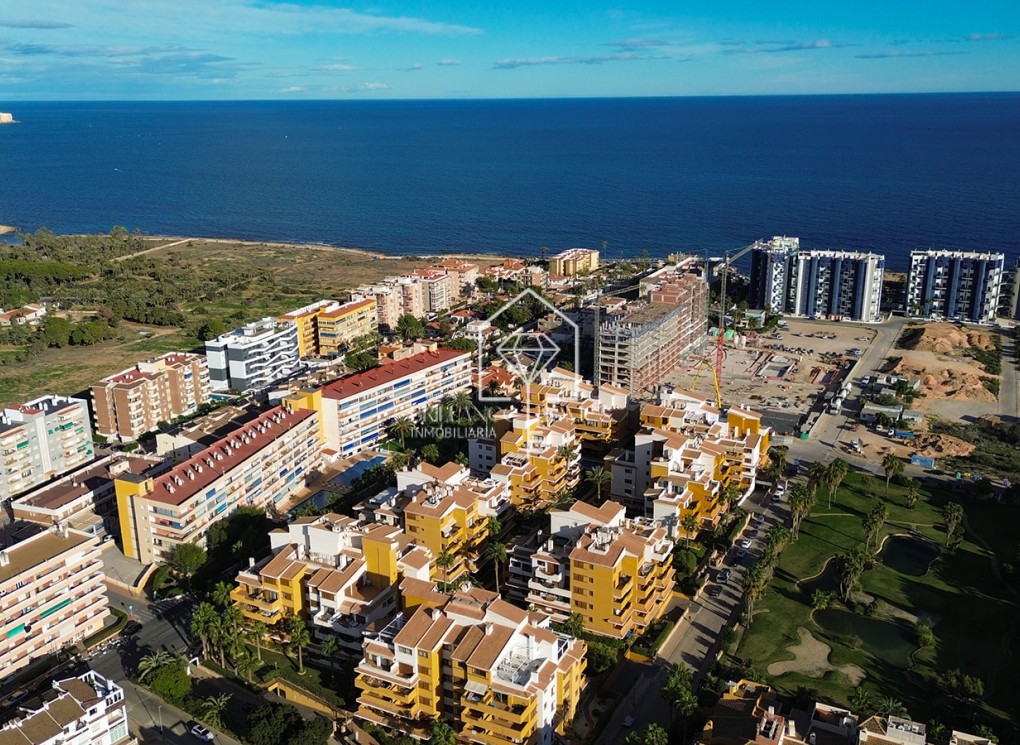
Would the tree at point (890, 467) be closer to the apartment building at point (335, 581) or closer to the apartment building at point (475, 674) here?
the apartment building at point (475, 674)

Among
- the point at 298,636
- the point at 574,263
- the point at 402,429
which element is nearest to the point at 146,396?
the point at 402,429

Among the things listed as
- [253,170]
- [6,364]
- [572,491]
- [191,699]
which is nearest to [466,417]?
[572,491]

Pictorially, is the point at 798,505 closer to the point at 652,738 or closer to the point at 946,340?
the point at 652,738

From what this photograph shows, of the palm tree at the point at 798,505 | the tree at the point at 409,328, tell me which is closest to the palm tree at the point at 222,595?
the palm tree at the point at 798,505

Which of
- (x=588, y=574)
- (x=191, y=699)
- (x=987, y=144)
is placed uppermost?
(x=987, y=144)

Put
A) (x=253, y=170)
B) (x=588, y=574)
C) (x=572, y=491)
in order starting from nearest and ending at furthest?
(x=588, y=574)
(x=572, y=491)
(x=253, y=170)

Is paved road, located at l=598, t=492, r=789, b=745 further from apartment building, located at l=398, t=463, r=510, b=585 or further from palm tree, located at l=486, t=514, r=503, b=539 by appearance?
apartment building, located at l=398, t=463, r=510, b=585

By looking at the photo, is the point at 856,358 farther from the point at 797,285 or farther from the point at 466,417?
the point at 466,417
